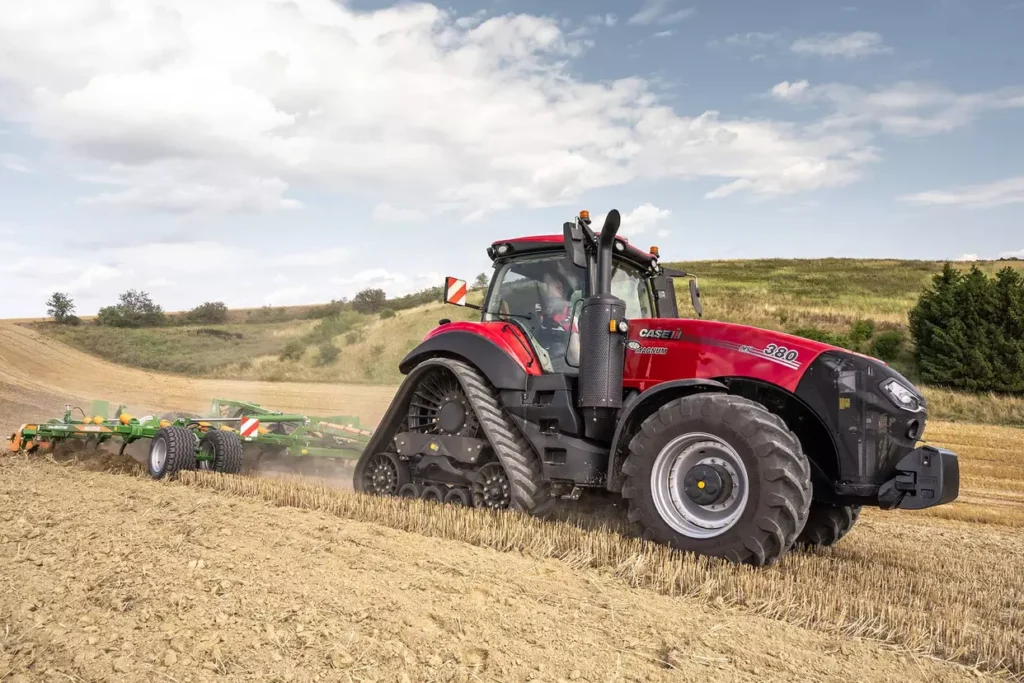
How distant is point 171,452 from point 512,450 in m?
4.18

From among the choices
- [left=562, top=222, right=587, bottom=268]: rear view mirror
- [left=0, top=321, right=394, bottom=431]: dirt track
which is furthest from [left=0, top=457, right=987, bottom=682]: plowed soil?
[left=0, top=321, right=394, bottom=431]: dirt track

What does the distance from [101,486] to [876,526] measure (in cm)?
779

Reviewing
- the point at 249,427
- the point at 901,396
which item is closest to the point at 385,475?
the point at 249,427

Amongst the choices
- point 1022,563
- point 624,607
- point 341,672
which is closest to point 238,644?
point 341,672

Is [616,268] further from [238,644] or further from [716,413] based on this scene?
[238,644]

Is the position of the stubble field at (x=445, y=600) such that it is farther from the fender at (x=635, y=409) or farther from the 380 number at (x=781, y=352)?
the 380 number at (x=781, y=352)

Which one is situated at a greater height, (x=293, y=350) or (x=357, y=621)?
(x=293, y=350)

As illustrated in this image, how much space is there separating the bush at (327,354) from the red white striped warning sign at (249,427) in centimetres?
1702

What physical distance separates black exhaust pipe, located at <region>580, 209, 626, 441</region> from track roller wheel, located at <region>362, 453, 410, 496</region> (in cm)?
205

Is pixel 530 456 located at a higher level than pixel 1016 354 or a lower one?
lower

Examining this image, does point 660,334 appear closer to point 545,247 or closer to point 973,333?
point 545,247

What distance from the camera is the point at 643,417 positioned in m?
5.26

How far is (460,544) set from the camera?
518cm

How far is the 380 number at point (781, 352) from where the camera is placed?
4.73 metres
